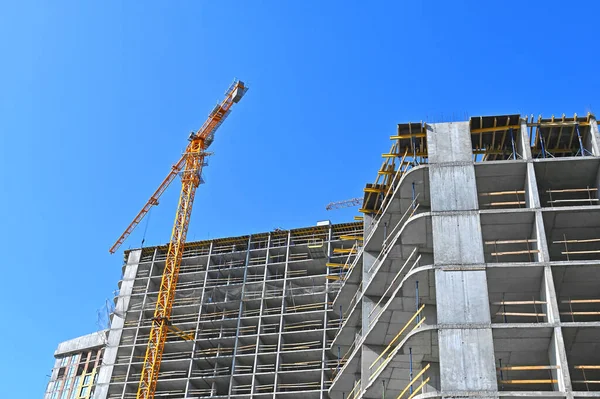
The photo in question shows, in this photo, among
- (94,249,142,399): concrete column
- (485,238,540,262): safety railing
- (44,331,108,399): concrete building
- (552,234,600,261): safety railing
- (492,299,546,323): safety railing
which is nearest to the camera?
(492,299,546,323): safety railing

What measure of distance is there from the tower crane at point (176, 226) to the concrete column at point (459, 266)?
120 ft

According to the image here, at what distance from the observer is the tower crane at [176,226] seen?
59.3 meters

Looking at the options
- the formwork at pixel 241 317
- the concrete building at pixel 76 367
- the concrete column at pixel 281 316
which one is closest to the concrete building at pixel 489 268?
the concrete column at pixel 281 316

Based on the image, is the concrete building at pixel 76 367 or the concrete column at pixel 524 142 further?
the concrete building at pixel 76 367

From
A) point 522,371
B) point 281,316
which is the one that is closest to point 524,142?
point 522,371

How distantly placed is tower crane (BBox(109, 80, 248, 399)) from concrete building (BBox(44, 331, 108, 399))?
11.8 m

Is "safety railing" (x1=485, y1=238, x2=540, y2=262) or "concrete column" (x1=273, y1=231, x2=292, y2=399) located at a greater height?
"concrete column" (x1=273, y1=231, x2=292, y2=399)

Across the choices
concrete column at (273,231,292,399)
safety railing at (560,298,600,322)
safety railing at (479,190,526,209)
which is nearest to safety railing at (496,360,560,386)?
safety railing at (560,298,600,322)

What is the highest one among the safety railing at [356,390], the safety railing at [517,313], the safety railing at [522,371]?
the safety railing at [517,313]

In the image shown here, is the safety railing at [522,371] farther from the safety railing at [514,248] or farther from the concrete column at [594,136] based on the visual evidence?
the concrete column at [594,136]

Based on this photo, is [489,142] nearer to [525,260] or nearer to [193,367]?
[525,260]

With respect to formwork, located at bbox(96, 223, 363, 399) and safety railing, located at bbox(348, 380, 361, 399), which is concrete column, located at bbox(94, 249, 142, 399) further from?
safety railing, located at bbox(348, 380, 361, 399)

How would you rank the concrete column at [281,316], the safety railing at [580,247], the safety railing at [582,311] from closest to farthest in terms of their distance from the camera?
the safety railing at [582,311] < the safety railing at [580,247] < the concrete column at [281,316]

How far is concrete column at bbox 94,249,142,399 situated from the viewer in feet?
200
